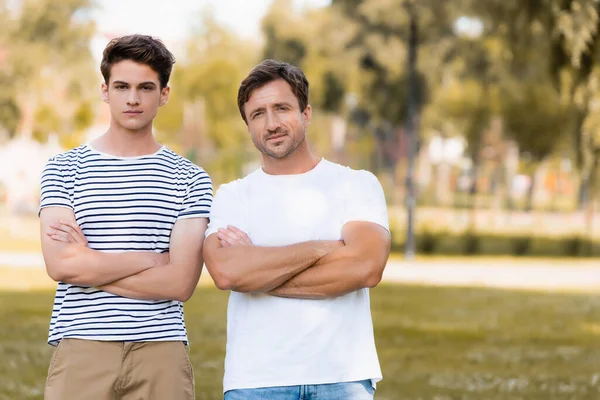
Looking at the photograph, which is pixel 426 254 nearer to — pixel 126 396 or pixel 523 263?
pixel 523 263

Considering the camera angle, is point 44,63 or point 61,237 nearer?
point 61,237

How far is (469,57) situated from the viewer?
3412cm

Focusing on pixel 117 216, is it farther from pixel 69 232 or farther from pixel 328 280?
pixel 328 280

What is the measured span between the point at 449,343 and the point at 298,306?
10609mm

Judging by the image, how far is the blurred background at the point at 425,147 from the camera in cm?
1295

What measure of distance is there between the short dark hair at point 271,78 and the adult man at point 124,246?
37 centimetres

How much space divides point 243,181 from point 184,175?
29cm

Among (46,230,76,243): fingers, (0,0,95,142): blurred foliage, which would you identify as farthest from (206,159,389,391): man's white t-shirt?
(0,0,95,142): blurred foliage

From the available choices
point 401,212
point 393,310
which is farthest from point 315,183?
point 401,212

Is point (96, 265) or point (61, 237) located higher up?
point (61, 237)

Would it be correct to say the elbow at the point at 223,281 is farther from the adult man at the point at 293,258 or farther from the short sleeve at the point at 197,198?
the short sleeve at the point at 197,198

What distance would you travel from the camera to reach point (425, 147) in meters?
80.8

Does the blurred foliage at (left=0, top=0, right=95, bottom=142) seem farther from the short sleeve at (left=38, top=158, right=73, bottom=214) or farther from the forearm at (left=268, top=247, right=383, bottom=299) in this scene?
the forearm at (left=268, top=247, right=383, bottom=299)

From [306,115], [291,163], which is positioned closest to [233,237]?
[291,163]
